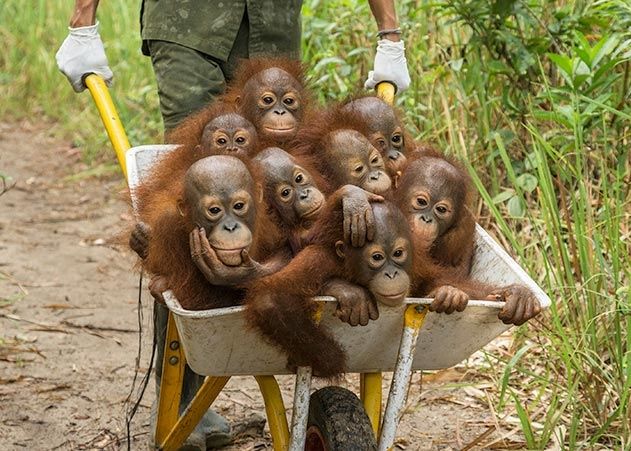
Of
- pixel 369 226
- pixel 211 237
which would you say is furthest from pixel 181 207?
pixel 369 226

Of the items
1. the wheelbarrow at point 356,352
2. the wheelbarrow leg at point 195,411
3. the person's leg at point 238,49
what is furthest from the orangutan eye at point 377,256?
the person's leg at point 238,49

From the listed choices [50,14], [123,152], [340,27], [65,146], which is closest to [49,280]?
[340,27]

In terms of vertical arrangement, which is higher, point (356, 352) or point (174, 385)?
point (356, 352)

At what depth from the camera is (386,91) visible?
3.30 meters

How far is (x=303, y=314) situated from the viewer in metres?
2.28

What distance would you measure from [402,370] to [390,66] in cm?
131

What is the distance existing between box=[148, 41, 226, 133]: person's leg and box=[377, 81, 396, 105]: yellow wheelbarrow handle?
1.69 ft

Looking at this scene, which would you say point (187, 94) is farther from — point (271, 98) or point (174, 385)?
point (174, 385)

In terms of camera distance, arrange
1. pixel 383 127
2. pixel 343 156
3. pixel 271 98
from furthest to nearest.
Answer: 1. pixel 271 98
2. pixel 383 127
3. pixel 343 156

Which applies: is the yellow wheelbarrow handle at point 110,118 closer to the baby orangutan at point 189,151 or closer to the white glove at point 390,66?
the baby orangutan at point 189,151

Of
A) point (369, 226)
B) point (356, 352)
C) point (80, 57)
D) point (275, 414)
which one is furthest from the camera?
point (80, 57)

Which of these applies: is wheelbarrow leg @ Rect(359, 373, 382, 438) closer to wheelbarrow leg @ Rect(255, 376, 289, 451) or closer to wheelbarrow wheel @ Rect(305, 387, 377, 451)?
wheelbarrow wheel @ Rect(305, 387, 377, 451)

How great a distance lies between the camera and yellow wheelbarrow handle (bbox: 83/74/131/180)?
305 centimetres

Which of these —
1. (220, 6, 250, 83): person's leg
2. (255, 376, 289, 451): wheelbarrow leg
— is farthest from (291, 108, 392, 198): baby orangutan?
(220, 6, 250, 83): person's leg
